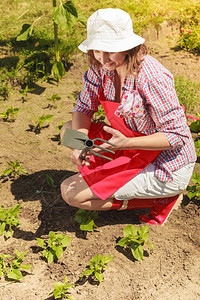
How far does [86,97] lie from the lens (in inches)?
104

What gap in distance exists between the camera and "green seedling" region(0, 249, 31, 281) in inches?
92.7

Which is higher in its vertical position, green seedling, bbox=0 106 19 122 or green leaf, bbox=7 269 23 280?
green seedling, bbox=0 106 19 122

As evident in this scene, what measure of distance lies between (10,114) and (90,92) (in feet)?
4.84

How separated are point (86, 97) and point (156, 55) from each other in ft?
7.27

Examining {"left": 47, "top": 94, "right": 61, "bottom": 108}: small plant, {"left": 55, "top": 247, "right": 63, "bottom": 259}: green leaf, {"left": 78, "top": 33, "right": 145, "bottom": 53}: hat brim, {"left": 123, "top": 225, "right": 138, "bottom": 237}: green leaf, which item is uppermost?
{"left": 78, "top": 33, "right": 145, "bottom": 53}: hat brim

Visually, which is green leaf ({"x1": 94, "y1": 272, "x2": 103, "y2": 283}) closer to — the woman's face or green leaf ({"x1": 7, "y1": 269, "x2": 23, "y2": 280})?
green leaf ({"x1": 7, "y1": 269, "x2": 23, "y2": 280})

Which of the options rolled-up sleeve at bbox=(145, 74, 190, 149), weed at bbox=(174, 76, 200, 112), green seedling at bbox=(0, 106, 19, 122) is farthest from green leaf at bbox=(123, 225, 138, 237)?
green seedling at bbox=(0, 106, 19, 122)

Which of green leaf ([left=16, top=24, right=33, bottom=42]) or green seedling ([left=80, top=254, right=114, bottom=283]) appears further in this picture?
green leaf ([left=16, top=24, right=33, bottom=42])

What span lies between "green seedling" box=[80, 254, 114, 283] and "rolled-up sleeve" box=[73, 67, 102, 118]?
98 centimetres

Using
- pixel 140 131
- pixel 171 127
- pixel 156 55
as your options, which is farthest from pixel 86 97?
pixel 156 55

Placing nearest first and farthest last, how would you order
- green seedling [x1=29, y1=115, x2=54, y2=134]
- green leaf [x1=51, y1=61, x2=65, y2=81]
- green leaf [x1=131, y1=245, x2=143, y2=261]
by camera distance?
green leaf [x1=131, y1=245, x2=143, y2=261] < green seedling [x1=29, y1=115, x2=54, y2=134] < green leaf [x1=51, y1=61, x2=65, y2=81]

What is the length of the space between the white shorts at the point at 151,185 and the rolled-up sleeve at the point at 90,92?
58 centimetres

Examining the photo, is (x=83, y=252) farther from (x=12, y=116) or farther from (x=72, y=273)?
(x=12, y=116)

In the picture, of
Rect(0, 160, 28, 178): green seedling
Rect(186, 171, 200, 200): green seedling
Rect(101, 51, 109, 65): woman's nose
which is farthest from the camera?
Rect(0, 160, 28, 178): green seedling
